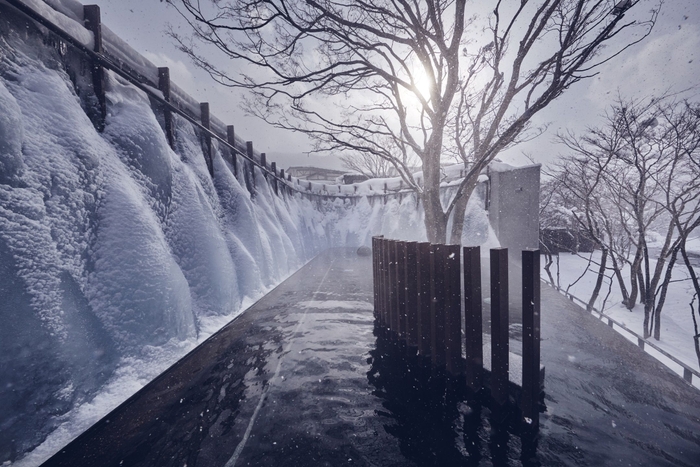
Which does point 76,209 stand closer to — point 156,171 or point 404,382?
point 156,171

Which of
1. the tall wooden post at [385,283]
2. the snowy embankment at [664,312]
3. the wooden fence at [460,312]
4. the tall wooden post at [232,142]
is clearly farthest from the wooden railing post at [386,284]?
the snowy embankment at [664,312]

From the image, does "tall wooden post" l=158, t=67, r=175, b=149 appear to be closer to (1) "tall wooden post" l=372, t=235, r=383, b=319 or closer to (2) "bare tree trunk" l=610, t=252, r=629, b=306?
(1) "tall wooden post" l=372, t=235, r=383, b=319

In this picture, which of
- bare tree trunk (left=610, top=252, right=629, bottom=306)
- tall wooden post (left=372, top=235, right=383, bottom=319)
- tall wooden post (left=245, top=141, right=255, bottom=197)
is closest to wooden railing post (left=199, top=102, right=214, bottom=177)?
tall wooden post (left=245, top=141, right=255, bottom=197)

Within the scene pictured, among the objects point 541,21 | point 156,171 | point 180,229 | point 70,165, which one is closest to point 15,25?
point 70,165

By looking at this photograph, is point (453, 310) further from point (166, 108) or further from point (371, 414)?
point (166, 108)

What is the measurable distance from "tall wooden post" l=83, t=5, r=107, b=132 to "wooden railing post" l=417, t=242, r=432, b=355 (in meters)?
5.12

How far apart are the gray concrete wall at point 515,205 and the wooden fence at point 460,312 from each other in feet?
29.3

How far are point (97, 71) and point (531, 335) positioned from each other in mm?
6671

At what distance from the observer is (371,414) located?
8.20 ft

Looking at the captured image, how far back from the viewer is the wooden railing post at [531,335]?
2.16 metres

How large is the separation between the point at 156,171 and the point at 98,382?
3146 millimetres

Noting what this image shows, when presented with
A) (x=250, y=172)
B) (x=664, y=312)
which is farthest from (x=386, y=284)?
(x=664, y=312)

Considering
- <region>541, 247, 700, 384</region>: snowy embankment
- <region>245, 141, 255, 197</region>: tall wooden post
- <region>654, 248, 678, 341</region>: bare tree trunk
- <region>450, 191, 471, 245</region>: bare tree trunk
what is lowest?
<region>541, 247, 700, 384</region>: snowy embankment

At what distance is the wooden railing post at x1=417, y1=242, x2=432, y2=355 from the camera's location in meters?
3.22
